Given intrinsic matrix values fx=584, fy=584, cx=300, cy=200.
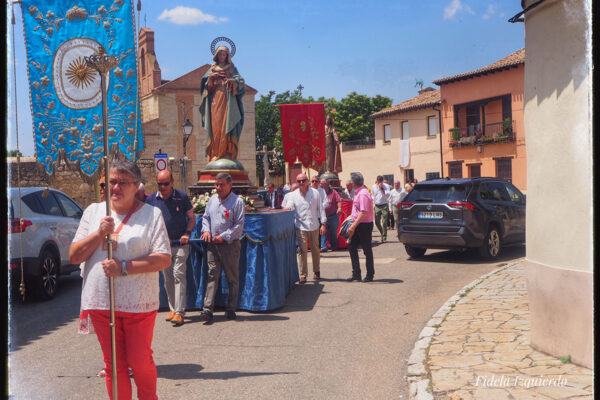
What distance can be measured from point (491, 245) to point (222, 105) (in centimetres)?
639

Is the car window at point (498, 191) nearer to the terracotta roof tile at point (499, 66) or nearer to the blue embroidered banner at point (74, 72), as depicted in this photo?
the blue embroidered banner at point (74, 72)

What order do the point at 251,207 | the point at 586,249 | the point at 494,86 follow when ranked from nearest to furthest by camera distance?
the point at 586,249, the point at 251,207, the point at 494,86

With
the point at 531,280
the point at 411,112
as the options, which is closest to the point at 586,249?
the point at 531,280

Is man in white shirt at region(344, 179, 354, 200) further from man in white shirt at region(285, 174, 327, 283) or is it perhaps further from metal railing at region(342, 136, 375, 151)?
metal railing at region(342, 136, 375, 151)

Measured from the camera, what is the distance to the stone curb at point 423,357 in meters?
4.59

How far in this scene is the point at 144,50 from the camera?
56094mm

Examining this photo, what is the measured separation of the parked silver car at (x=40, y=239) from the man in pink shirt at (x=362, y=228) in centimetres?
490

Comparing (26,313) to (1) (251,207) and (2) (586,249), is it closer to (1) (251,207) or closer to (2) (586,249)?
(1) (251,207)

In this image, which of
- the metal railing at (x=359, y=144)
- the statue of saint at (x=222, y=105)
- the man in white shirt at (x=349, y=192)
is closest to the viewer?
the statue of saint at (x=222, y=105)

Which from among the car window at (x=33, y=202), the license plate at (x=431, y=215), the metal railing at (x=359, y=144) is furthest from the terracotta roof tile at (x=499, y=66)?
the car window at (x=33, y=202)

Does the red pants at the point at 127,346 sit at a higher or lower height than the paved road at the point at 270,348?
higher

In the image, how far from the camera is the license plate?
1223cm

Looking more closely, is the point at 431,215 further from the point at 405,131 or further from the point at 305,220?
the point at 405,131

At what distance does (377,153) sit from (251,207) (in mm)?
38147
